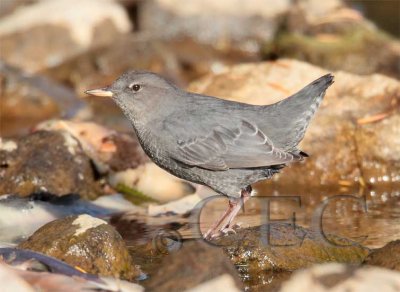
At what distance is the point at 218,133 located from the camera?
6.71 metres

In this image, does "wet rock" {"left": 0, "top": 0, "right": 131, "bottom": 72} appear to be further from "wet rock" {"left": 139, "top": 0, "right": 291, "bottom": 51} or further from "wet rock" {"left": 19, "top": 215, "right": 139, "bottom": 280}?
"wet rock" {"left": 19, "top": 215, "right": 139, "bottom": 280}

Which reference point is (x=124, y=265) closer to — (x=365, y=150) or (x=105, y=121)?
(x=365, y=150)

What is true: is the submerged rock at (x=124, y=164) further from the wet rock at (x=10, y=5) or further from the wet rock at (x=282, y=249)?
the wet rock at (x=10, y=5)

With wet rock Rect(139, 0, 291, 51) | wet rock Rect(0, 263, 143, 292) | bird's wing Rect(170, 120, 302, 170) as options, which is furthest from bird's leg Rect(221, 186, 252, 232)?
wet rock Rect(139, 0, 291, 51)

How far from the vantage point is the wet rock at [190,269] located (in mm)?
5008

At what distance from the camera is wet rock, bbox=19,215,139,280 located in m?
5.83

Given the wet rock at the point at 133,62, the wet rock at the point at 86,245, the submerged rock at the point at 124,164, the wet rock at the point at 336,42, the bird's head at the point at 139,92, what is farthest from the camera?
the wet rock at the point at 133,62

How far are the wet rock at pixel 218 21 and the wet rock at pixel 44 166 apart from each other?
Answer: 666 centimetres

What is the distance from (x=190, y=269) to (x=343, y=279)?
0.87 meters

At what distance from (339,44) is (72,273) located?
888 cm

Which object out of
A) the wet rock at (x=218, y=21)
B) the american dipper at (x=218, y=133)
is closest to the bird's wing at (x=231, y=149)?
the american dipper at (x=218, y=133)

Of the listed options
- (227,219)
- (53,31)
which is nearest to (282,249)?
(227,219)

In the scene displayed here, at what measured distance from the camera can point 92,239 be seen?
19.3 ft

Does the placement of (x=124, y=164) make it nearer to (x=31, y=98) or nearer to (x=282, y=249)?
(x=282, y=249)
